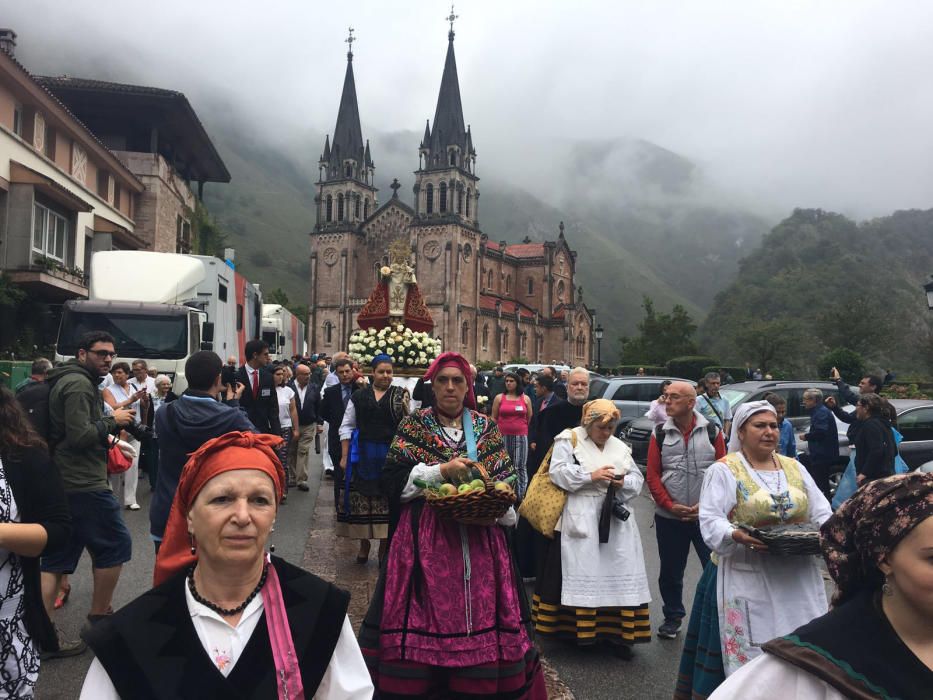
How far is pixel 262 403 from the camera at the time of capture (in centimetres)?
888

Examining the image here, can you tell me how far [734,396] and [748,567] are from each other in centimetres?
1052

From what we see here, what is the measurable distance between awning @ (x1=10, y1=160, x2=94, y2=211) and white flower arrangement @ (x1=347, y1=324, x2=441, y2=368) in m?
15.4

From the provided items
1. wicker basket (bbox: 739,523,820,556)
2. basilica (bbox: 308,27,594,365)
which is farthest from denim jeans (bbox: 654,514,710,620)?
basilica (bbox: 308,27,594,365)

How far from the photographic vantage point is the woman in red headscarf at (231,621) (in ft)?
6.34

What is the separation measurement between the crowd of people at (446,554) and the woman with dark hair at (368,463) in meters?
0.02

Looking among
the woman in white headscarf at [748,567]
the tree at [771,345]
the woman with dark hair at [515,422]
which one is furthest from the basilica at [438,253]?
the woman in white headscarf at [748,567]

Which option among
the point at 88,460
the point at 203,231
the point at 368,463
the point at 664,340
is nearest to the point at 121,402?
the point at 368,463

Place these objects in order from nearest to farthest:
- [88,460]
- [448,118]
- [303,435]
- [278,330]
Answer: [88,460] → [303,435] → [278,330] → [448,118]

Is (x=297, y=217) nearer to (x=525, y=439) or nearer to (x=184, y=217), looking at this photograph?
(x=184, y=217)

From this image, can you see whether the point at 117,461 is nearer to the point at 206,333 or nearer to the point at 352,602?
the point at 352,602

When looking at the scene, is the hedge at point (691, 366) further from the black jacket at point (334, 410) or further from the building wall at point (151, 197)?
the black jacket at point (334, 410)

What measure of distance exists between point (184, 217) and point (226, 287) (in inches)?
882

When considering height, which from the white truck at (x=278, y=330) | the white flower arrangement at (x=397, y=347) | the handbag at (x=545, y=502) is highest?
the white truck at (x=278, y=330)

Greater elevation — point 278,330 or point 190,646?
point 278,330
